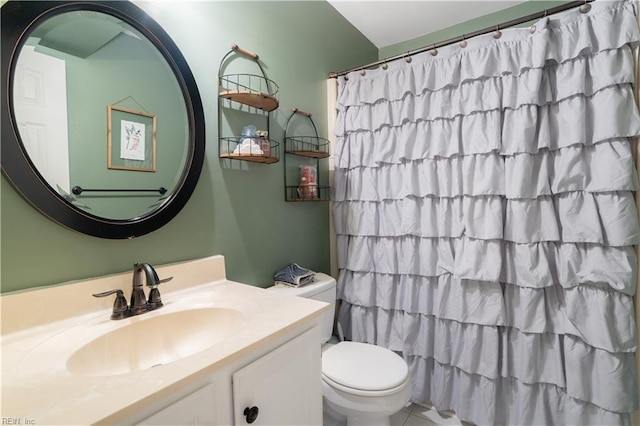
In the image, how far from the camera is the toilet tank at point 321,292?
1.47 metres

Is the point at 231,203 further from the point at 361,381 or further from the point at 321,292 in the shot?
the point at 361,381

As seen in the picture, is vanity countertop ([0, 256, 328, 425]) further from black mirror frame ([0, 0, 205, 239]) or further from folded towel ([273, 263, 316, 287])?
folded towel ([273, 263, 316, 287])

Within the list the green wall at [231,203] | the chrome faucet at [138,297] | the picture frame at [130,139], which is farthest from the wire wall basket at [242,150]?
the chrome faucet at [138,297]

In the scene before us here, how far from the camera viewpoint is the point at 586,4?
4.24 feet

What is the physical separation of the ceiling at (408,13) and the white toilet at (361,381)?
186 centimetres

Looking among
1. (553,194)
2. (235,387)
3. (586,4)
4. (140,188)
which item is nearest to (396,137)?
(553,194)

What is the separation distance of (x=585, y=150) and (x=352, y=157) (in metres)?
1.17

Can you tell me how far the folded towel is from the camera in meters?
1.52

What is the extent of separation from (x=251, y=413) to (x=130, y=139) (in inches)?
38.1

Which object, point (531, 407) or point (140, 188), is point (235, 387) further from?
point (531, 407)

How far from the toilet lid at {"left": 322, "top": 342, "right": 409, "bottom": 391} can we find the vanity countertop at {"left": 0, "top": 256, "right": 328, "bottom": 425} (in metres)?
0.57

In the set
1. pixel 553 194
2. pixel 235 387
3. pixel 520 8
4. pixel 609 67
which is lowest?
pixel 235 387

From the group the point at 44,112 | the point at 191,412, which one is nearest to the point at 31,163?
the point at 44,112

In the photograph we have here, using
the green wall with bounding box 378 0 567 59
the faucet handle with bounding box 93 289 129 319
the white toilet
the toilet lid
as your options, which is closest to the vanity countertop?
the faucet handle with bounding box 93 289 129 319
